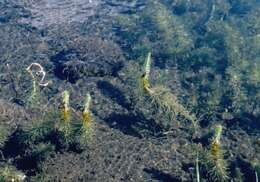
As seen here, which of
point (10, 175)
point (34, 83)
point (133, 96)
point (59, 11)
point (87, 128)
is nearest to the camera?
point (10, 175)

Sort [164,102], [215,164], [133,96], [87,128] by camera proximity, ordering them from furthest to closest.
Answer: [133,96], [164,102], [87,128], [215,164]

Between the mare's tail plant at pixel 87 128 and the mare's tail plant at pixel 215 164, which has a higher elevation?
the mare's tail plant at pixel 87 128

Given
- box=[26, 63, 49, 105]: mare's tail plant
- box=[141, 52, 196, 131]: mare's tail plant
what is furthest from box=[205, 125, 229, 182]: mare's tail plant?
box=[26, 63, 49, 105]: mare's tail plant

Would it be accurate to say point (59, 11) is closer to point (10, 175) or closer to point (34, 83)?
point (34, 83)

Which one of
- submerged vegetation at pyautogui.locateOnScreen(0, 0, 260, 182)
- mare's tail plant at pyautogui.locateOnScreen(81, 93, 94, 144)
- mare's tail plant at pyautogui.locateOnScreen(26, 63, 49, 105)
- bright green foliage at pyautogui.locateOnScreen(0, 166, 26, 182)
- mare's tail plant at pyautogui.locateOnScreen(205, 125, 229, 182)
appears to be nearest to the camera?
bright green foliage at pyautogui.locateOnScreen(0, 166, 26, 182)

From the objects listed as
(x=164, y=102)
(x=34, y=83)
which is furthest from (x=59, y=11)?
(x=164, y=102)

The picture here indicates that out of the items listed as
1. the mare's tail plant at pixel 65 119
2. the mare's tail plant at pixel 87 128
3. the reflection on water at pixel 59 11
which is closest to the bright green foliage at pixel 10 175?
the mare's tail plant at pixel 65 119

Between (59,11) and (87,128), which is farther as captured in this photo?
(59,11)

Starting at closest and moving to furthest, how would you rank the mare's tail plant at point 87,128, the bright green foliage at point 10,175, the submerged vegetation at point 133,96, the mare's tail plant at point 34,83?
1. the bright green foliage at point 10,175
2. the mare's tail plant at point 87,128
3. the submerged vegetation at point 133,96
4. the mare's tail plant at point 34,83

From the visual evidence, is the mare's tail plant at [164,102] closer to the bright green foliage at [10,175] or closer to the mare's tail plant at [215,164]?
the mare's tail plant at [215,164]

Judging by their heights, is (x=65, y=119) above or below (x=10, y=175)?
above

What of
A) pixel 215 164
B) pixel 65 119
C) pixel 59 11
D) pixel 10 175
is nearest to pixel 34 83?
pixel 65 119

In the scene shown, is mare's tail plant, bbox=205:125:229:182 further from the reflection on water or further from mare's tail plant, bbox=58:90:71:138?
the reflection on water

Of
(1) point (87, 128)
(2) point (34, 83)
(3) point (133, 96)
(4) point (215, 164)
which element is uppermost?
(2) point (34, 83)
